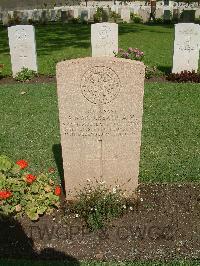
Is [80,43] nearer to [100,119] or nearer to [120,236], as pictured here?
[100,119]

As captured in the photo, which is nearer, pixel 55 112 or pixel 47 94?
pixel 55 112

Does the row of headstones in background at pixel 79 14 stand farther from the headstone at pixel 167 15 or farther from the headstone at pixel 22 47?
the headstone at pixel 22 47

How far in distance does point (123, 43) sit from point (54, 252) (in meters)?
15.5

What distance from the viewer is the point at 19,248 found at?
15.7 feet

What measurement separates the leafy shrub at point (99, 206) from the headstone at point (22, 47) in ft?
26.4

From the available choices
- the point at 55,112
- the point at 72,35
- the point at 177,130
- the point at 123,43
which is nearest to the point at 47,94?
the point at 55,112

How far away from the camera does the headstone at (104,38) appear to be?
1255 cm

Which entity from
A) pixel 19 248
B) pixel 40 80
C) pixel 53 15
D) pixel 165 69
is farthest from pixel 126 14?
pixel 19 248

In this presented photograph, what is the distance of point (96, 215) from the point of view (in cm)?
512

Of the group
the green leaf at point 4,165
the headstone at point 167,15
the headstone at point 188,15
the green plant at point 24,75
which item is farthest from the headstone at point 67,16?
the green leaf at point 4,165

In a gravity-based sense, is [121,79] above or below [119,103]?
above

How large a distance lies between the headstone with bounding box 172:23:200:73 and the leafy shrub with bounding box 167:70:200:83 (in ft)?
1.39

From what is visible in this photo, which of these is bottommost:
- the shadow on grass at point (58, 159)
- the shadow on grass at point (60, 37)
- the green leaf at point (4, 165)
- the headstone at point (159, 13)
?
the shadow on grass at point (58, 159)

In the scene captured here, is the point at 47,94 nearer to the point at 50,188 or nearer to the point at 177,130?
the point at 177,130
